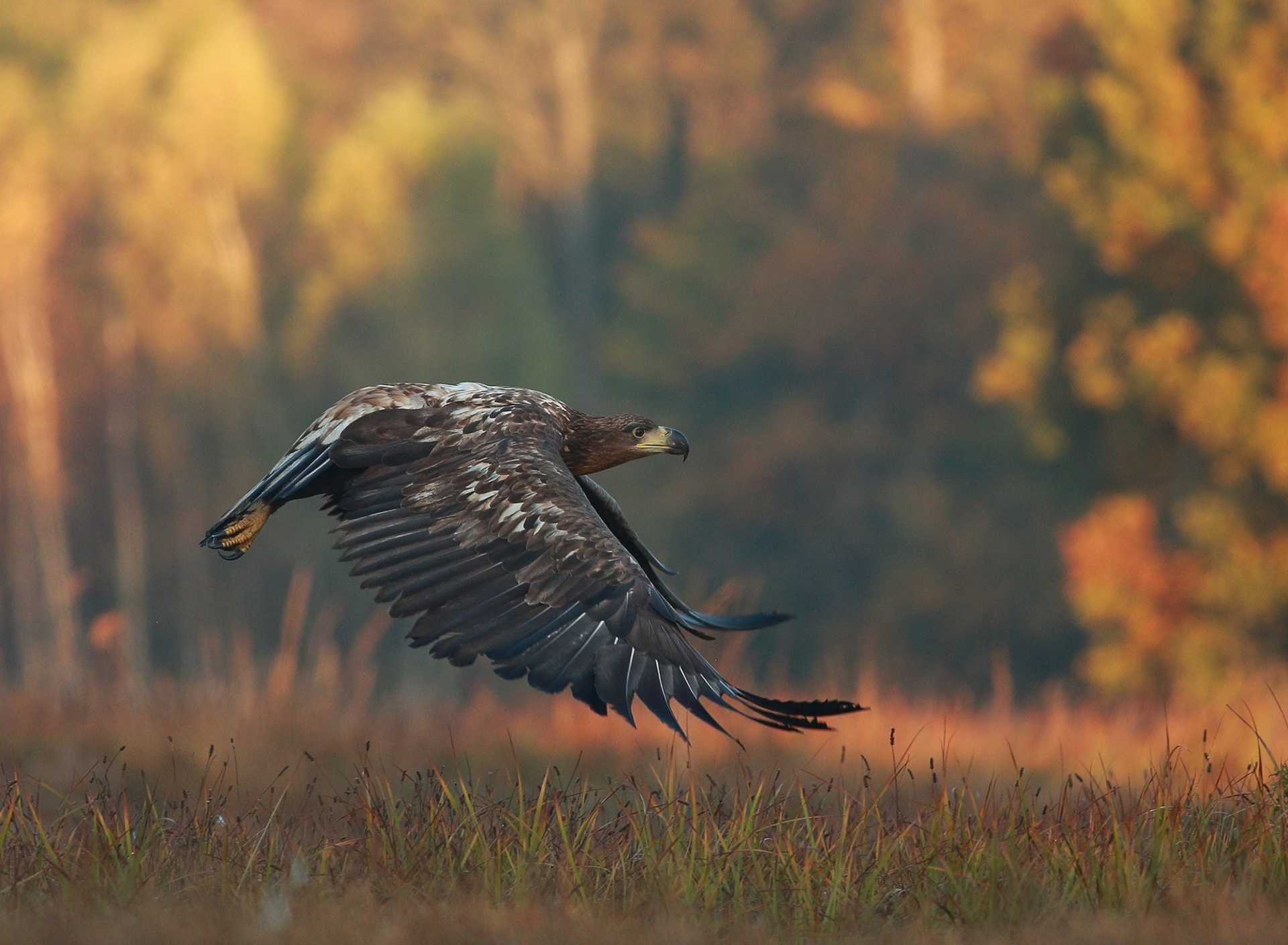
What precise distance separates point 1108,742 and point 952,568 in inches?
608

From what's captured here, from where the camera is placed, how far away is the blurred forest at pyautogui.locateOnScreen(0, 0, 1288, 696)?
92.1ft

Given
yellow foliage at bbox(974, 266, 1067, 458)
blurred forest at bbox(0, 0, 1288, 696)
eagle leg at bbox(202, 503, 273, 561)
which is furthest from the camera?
blurred forest at bbox(0, 0, 1288, 696)

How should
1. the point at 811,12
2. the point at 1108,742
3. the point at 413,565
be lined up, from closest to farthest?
the point at 413,565 < the point at 1108,742 < the point at 811,12

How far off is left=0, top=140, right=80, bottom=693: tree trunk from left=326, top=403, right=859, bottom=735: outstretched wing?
24.6 meters

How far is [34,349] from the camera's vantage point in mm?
30078

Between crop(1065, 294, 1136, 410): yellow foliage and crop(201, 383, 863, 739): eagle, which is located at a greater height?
crop(1065, 294, 1136, 410): yellow foliage

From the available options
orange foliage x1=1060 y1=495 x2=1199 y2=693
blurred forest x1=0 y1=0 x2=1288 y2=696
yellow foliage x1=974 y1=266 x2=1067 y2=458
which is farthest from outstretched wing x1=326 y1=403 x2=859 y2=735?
blurred forest x1=0 y1=0 x2=1288 y2=696

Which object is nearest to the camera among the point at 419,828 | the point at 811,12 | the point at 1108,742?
the point at 419,828

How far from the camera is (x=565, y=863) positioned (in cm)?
427

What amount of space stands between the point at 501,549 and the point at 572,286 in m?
29.2

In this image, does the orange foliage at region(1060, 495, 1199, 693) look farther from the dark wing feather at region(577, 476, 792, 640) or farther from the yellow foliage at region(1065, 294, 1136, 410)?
the dark wing feather at region(577, 476, 792, 640)

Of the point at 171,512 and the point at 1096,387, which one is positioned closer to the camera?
the point at 1096,387

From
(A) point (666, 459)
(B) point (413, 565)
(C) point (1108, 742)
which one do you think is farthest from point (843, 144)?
(B) point (413, 565)

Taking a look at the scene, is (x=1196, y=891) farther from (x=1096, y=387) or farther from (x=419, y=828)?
(x=1096, y=387)
